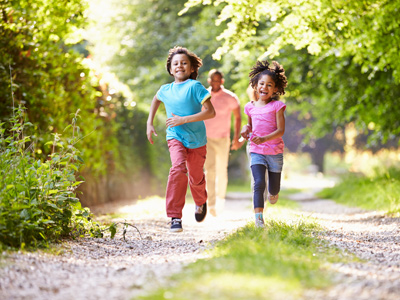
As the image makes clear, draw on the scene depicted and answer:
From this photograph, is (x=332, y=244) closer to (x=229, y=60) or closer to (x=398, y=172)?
(x=398, y=172)

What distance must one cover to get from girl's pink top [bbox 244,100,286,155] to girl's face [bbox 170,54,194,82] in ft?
2.90

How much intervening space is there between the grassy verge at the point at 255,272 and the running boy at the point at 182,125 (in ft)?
5.17

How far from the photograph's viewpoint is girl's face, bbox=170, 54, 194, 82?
19.3 feet

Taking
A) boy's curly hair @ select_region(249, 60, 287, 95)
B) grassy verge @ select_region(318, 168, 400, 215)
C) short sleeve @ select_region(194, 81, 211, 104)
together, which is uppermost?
boy's curly hair @ select_region(249, 60, 287, 95)

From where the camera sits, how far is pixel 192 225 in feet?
23.6

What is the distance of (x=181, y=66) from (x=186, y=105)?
452mm

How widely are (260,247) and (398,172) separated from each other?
9743 mm

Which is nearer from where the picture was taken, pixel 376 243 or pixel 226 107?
pixel 376 243

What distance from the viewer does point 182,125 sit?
584 centimetres

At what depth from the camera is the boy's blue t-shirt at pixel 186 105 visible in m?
5.74

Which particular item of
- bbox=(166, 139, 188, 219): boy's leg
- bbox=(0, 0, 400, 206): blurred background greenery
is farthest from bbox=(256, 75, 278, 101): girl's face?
bbox=(0, 0, 400, 206): blurred background greenery

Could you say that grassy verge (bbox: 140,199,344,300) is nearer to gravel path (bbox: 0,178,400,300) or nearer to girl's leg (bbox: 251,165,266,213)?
gravel path (bbox: 0,178,400,300)

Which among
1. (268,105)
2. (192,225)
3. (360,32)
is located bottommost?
(192,225)

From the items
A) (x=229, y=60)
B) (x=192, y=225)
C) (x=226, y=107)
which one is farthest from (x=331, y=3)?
(x=229, y=60)
